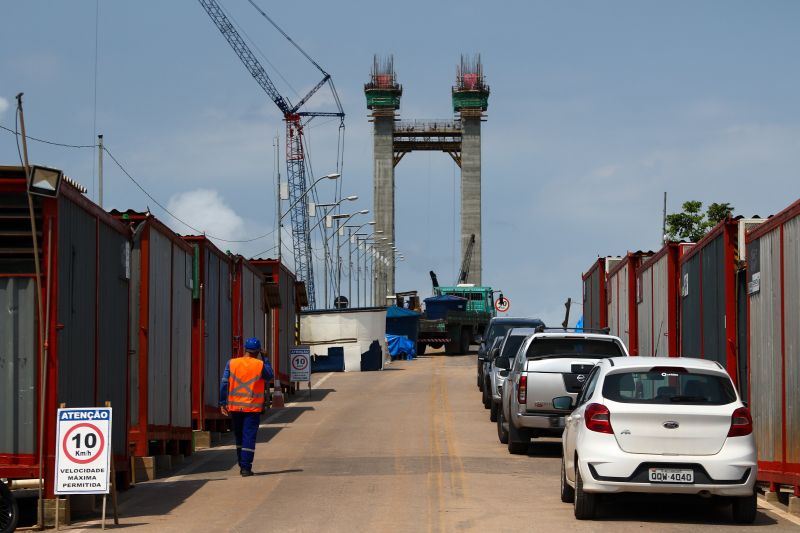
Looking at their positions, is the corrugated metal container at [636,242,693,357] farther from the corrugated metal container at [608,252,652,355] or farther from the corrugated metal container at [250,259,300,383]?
the corrugated metal container at [250,259,300,383]

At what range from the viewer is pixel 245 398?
57.4 ft

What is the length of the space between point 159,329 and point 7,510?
689 cm

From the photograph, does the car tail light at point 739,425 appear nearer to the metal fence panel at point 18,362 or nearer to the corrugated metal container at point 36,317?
the corrugated metal container at point 36,317

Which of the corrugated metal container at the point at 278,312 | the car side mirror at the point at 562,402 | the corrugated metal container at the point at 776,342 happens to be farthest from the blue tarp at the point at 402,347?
the car side mirror at the point at 562,402

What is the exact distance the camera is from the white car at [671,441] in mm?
12305

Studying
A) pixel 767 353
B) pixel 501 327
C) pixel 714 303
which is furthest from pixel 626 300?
pixel 767 353

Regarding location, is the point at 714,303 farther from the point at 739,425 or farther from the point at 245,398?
the point at 245,398

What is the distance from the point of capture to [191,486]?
1662 centimetres

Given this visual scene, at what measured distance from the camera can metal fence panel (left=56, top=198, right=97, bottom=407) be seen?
13164 millimetres

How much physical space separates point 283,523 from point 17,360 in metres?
3.06

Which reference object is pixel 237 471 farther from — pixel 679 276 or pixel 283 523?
pixel 679 276

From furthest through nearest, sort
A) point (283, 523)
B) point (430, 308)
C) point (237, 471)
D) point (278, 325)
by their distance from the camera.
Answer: point (430, 308) < point (278, 325) < point (237, 471) < point (283, 523)

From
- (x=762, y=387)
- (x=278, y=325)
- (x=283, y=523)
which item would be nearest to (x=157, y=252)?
(x=283, y=523)

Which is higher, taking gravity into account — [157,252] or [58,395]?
[157,252]
